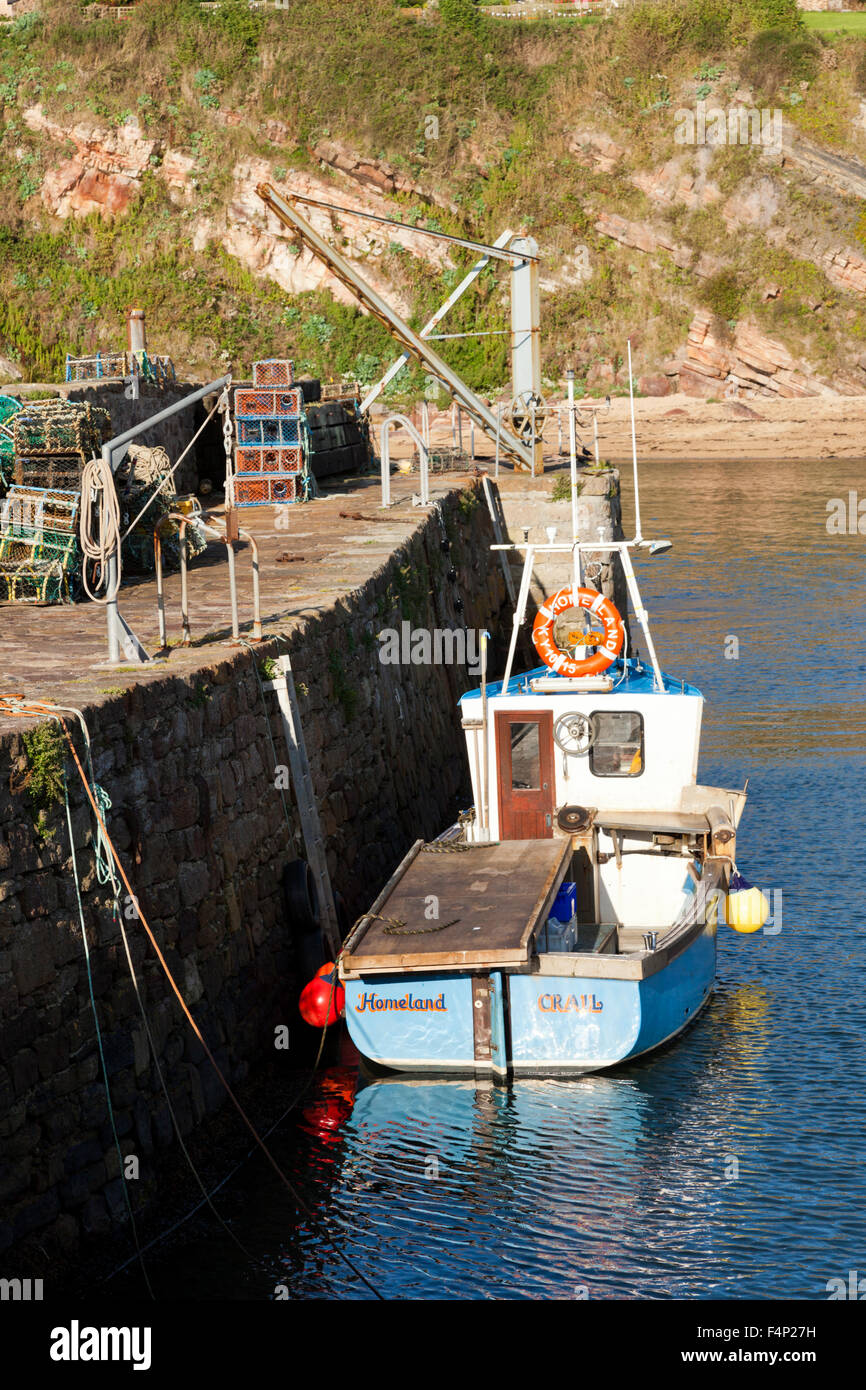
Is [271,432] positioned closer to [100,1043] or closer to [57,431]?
[57,431]

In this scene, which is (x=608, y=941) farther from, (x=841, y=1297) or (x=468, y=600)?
(x=468, y=600)

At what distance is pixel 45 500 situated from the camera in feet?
59.2

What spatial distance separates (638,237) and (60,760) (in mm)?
56394

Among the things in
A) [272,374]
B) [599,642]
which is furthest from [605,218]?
[599,642]

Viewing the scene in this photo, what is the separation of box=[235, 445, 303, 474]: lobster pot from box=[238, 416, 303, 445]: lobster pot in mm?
316

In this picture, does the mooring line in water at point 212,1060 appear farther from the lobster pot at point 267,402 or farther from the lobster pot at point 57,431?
the lobster pot at point 267,402

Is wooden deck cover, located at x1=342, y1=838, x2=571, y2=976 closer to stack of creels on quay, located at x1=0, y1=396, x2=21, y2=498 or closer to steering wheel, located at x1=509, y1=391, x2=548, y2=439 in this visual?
stack of creels on quay, located at x1=0, y1=396, x2=21, y2=498

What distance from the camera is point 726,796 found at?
15.9 m

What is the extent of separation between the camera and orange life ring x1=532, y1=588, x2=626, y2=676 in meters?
16.2

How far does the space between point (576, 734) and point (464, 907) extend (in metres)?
3.17

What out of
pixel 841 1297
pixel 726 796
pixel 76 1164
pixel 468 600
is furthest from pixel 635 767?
pixel 468 600

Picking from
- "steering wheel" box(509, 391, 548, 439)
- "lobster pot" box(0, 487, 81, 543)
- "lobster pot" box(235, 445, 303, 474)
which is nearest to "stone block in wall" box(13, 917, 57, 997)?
"lobster pot" box(0, 487, 81, 543)

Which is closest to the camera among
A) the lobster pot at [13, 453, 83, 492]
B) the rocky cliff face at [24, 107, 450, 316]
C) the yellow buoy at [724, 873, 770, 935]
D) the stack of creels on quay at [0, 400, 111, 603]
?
the yellow buoy at [724, 873, 770, 935]

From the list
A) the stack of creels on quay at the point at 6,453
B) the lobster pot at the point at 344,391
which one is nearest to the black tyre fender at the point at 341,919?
the stack of creels on quay at the point at 6,453
